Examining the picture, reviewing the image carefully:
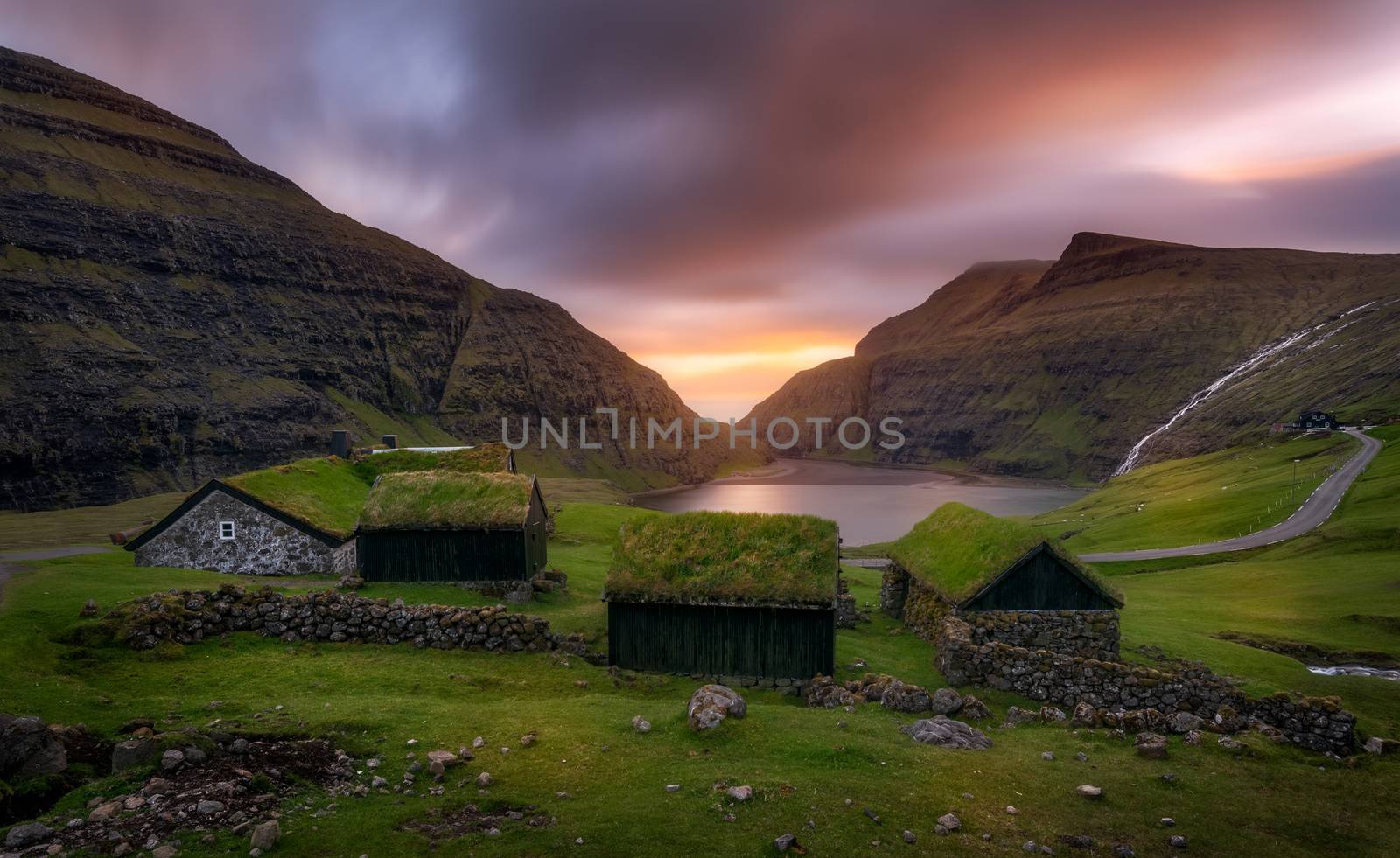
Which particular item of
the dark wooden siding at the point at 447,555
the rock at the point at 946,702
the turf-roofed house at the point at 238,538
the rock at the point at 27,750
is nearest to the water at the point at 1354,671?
the rock at the point at 946,702

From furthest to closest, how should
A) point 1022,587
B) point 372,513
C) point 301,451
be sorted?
point 301,451
point 372,513
point 1022,587

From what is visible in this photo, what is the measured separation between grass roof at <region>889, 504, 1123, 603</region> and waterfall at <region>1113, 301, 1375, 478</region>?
17866 cm

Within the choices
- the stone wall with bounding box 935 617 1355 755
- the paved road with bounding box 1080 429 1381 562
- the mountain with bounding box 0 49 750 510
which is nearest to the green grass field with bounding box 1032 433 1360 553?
the paved road with bounding box 1080 429 1381 562

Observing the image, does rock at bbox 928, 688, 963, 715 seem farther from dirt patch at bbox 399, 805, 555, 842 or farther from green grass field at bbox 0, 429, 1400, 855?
dirt patch at bbox 399, 805, 555, 842

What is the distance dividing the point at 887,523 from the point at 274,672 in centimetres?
10827

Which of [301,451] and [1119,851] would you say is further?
[301,451]

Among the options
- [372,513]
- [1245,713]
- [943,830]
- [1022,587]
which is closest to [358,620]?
[372,513]

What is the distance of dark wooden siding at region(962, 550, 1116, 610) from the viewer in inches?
1050

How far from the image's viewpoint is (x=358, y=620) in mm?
23375

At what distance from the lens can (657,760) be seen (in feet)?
47.3

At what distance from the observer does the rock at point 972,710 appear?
18797 mm

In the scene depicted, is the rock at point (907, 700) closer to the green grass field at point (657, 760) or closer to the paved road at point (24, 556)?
the green grass field at point (657, 760)

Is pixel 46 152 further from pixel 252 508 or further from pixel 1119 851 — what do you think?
pixel 1119 851

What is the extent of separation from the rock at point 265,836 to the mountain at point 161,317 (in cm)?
13997
